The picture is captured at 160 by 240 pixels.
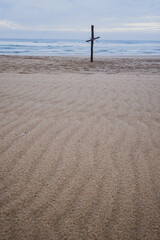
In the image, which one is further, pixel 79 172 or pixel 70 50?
pixel 70 50

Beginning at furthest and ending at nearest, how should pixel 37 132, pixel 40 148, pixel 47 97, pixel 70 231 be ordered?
pixel 47 97 < pixel 37 132 < pixel 40 148 < pixel 70 231

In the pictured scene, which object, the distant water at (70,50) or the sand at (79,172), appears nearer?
the sand at (79,172)

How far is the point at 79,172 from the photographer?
4.39 ft

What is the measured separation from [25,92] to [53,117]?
142 centimetres

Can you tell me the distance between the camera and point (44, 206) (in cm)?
106

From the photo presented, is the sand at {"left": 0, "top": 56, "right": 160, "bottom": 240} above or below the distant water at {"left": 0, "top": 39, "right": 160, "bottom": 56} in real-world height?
below

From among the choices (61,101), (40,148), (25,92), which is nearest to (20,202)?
(40,148)

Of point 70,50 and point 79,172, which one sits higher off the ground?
point 70,50

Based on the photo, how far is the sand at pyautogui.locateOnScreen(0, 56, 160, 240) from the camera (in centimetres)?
96

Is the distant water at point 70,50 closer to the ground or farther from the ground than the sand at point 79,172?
farther from the ground

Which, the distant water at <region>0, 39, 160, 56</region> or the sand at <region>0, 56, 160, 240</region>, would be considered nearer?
the sand at <region>0, 56, 160, 240</region>

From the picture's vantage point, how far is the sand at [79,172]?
964mm

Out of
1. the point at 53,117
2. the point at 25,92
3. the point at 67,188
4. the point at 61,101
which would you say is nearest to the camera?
the point at 67,188

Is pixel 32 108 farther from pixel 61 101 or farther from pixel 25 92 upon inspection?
pixel 25 92
